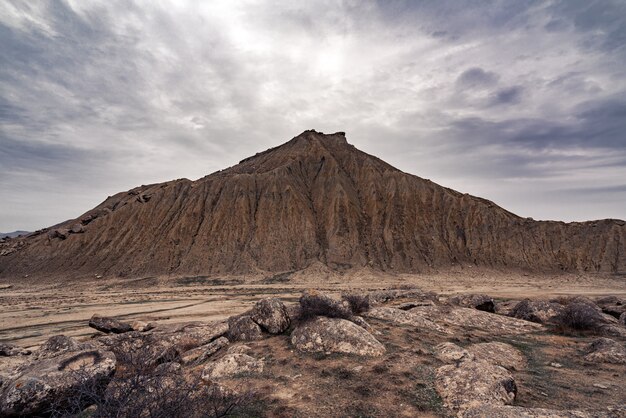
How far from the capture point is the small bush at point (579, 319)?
15.8 meters

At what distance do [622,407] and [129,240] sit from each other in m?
59.8

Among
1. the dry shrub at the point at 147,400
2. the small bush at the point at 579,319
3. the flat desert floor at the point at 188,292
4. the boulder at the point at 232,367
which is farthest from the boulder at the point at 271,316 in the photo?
the small bush at the point at 579,319

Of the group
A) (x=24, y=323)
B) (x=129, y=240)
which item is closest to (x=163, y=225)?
(x=129, y=240)

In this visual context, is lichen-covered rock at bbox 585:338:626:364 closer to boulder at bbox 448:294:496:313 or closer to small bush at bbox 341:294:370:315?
boulder at bbox 448:294:496:313

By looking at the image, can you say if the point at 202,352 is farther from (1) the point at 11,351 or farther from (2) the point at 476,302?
(2) the point at 476,302

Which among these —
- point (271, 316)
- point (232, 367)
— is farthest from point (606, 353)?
point (232, 367)

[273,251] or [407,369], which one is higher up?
[273,251]

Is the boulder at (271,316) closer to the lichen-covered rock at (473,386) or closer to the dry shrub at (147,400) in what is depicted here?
the dry shrub at (147,400)

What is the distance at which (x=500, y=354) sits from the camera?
1155 centimetres

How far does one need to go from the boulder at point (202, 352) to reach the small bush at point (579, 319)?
1505cm

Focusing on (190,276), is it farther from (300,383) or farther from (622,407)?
(622,407)

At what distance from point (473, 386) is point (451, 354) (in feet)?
8.05

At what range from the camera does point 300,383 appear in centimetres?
859

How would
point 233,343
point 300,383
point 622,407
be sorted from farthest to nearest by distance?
1. point 233,343
2. point 300,383
3. point 622,407
